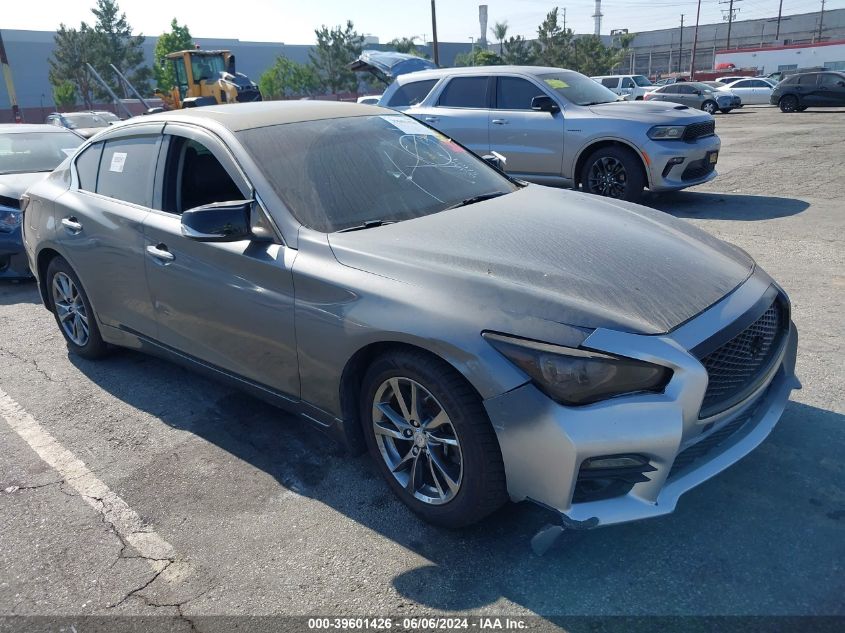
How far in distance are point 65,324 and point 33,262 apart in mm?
508

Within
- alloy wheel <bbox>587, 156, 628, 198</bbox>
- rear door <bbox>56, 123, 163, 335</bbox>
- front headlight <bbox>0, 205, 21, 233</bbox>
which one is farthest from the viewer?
alloy wheel <bbox>587, 156, 628, 198</bbox>

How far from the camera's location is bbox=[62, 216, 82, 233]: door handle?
4.26 metres

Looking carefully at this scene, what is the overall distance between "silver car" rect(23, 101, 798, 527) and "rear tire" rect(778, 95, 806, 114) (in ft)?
86.7

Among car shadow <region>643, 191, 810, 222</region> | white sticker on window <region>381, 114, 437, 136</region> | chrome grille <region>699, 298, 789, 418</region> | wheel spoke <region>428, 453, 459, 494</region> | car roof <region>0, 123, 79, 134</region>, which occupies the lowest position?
car shadow <region>643, 191, 810, 222</region>

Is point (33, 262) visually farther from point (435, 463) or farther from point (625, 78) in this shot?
point (625, 78)

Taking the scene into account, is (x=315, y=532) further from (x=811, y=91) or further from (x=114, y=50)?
A: (x=114, y=50)

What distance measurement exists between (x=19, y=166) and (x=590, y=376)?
7.78 m

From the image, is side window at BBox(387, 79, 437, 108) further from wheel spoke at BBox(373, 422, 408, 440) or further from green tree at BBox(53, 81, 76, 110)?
green tree at BBox(53, 81, 76, 110)

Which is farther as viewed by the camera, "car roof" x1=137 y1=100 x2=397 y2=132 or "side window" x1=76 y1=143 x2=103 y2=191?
"side window" x1=76 y1=143 x2=103 y2=191

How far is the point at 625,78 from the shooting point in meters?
35.2

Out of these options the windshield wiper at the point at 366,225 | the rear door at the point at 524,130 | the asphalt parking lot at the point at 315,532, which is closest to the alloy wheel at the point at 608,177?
the rear door at the point at 524,130

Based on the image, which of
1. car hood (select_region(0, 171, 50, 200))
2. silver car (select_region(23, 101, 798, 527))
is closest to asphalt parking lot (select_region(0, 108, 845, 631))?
silver car (select_region(23, 101, 798, 527))

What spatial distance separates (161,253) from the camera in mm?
3615

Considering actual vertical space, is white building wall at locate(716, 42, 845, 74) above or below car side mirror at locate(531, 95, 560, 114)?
above
